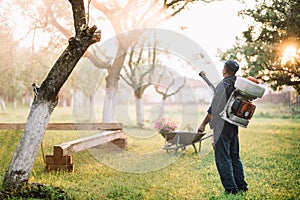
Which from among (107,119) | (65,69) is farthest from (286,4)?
(65,69)

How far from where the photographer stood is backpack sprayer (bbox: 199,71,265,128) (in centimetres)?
Result: 621

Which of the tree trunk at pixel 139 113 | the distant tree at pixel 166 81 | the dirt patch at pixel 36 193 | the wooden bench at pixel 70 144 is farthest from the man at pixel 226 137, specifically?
the distant tree at pixel 166 81

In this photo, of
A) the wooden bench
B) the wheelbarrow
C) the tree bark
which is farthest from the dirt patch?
the wheelbarrow

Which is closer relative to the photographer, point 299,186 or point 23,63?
point 299,186

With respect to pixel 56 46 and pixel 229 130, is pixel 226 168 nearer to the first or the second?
pixel 229 130

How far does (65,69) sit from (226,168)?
10.1 feet

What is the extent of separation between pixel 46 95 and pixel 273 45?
11.9 metres

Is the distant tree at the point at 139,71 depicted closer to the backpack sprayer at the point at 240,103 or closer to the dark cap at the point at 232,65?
the dark cap at the point at 232,65

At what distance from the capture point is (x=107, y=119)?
1496 centimetres

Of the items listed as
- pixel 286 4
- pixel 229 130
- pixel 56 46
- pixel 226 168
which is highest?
pixel 286 4

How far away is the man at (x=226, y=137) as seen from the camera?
254 inches

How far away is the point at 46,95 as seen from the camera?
6461mm

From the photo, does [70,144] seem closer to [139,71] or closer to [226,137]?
[226,137]

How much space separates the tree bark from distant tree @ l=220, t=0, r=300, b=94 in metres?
8.95
